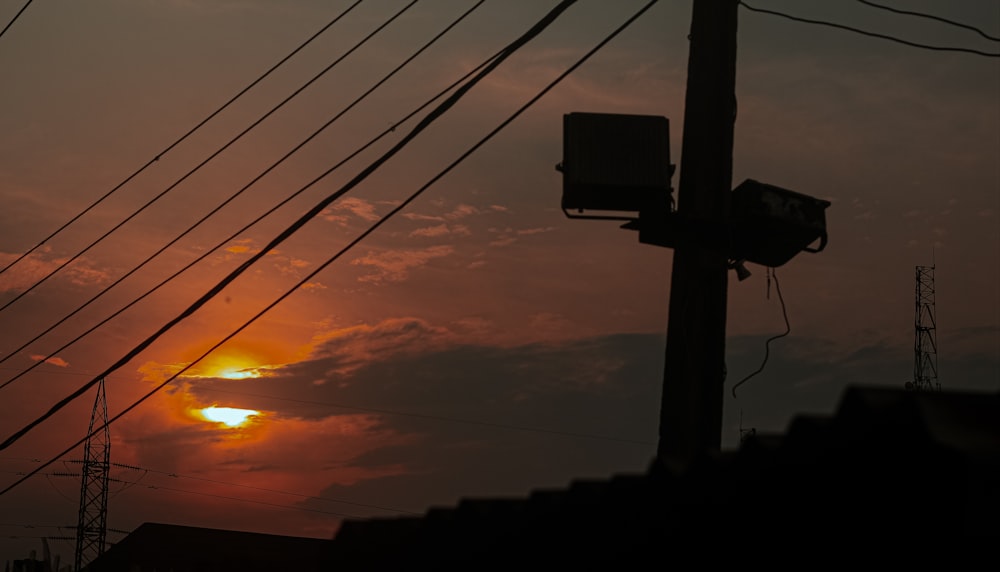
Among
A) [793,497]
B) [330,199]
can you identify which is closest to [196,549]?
[330,199]

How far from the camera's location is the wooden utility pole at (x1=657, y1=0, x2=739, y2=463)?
9.23 m

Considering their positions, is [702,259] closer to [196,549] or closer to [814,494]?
[814,494]

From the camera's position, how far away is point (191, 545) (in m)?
44.7

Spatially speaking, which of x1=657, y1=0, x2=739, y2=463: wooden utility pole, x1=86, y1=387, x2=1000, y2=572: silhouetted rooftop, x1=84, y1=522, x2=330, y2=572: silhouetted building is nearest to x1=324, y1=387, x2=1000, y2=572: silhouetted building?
x1=86, y1=387, x2=1000, y2=572: silhouetted rooftop

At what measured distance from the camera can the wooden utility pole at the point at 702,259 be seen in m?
9.23

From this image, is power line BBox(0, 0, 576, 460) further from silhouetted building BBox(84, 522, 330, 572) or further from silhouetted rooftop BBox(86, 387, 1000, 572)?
silhouetted building BBox(84, 522, 330, 572)

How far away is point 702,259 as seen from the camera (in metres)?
9.42

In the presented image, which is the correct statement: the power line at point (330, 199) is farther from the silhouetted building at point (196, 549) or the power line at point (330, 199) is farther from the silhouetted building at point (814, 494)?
the silhouetted building at point (196, 549)

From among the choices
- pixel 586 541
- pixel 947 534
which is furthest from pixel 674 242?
pixel 947 534

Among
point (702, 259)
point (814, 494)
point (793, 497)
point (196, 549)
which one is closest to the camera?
point (814, 494)

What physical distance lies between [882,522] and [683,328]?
586cm

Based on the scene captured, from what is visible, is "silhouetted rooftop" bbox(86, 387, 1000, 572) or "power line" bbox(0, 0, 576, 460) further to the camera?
"power line" bbox(0, 0, 576, 460)

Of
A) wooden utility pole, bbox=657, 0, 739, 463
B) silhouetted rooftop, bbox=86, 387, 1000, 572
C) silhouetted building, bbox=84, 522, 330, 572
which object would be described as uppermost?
wooden utility pole, bbox=657, 0, 739, 463

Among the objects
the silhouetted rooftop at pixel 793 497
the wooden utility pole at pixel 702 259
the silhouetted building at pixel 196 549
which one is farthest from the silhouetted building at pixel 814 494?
the silhouetted building at pixel 196 549
